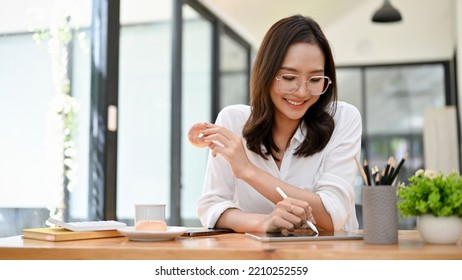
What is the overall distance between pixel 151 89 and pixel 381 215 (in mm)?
3160

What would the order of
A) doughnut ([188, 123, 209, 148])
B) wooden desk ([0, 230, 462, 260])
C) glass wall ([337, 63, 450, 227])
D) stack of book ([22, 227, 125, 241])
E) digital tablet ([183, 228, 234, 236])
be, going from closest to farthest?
wooden desk ([0, 230, 462, 260]) → stack of book ([22, 227, 125, 241]) → digital tablet ([183, 228, 234, 236]) → doughnut ([188, 123, 209, 148]) → glass wall ([337, 63, 450, 227])

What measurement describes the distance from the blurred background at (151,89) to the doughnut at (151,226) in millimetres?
1372

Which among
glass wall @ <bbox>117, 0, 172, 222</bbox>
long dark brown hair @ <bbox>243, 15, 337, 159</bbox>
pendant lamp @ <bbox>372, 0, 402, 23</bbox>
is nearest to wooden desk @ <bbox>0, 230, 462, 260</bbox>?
long dark brown hair @ <bbox>243, 15, 337, 159</bbox>

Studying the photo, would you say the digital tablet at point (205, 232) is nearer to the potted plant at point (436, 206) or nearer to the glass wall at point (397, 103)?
the potted plant at point (436, 206)

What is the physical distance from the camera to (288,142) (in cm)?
201

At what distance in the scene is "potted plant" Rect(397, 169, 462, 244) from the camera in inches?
50.9

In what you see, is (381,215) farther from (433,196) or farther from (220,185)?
(220,185)

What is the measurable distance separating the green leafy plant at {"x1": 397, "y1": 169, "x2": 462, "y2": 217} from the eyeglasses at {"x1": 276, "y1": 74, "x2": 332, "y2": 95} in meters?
0.53

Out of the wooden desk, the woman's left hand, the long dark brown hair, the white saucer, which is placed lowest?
the wooden desk

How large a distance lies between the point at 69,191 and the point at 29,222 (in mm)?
363

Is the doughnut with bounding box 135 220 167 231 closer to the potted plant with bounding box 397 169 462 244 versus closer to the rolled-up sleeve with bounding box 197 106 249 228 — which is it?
the rolled-up sleeve with bounding box 197 106 249 228

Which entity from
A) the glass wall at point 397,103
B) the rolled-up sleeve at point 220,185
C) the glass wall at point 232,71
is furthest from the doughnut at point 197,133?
the glass wall at point 397,103

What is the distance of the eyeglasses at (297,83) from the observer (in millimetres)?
1793
